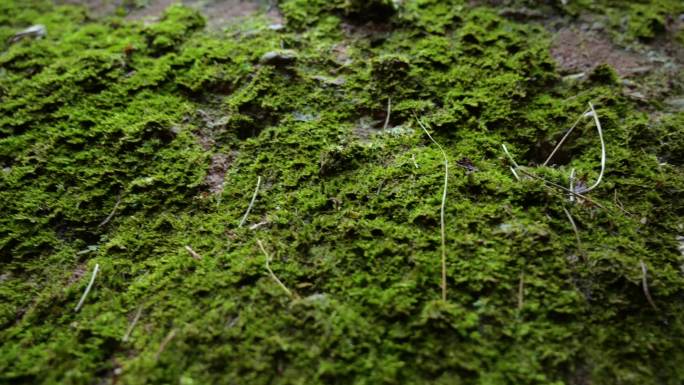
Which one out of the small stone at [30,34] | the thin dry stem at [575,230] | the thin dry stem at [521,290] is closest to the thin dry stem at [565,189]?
the thin dry stem at [575,230]

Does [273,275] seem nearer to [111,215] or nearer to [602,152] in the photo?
[111,215]

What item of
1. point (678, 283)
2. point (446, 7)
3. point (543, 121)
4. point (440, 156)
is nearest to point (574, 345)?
point (678, 283)

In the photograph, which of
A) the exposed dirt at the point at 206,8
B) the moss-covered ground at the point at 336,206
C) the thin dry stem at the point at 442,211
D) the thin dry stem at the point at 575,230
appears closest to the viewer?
the moss-covered ground at the point at 336,206

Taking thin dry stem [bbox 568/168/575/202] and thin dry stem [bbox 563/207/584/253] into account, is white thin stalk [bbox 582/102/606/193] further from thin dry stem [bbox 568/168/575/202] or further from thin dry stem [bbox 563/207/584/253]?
thin dry stem [bbox 563/207/584/253]

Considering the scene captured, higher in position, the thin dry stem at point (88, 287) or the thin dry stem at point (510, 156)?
the thin dry stem at point (510, 156)

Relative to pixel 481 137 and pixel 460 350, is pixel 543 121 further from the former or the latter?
pixel 460 350

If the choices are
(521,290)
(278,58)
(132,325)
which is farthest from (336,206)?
(278,58)

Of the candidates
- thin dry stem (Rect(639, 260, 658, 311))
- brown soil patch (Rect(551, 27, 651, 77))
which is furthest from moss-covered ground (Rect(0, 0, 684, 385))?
brown soil patch (Rect(551, 27, 651, 77))

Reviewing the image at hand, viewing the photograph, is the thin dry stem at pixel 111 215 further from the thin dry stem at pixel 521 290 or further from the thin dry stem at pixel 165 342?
the thin dry stem at pixel 521 290
